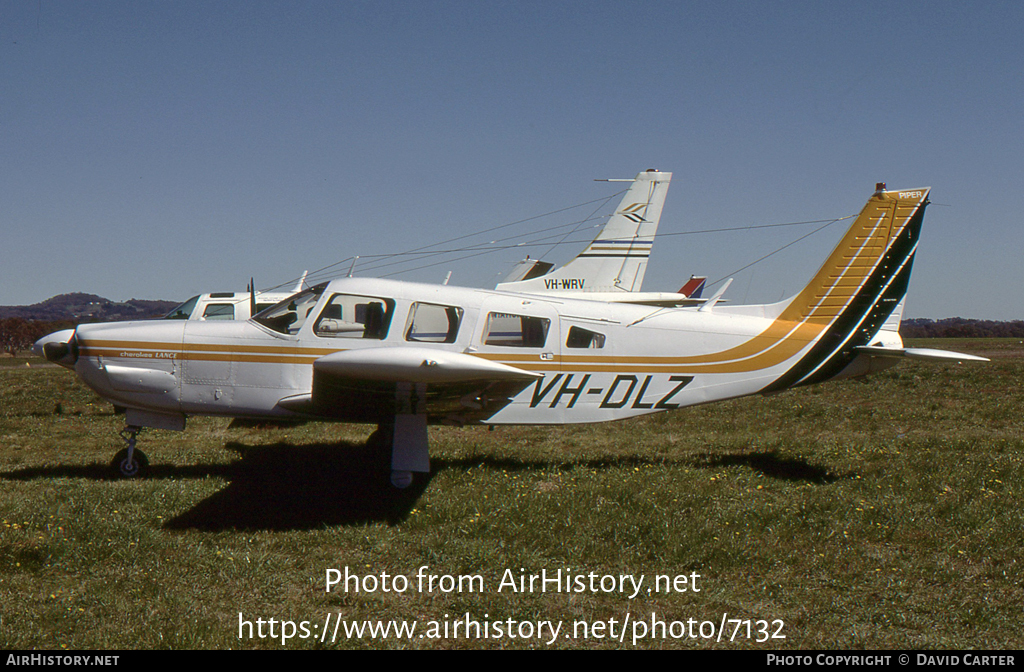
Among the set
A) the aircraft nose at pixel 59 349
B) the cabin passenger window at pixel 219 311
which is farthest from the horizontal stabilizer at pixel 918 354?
the cabin passenger window at pixel 219 311

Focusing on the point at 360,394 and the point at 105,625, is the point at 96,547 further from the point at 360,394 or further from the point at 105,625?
the point at 360,394

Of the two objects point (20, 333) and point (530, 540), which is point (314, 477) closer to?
point (530, 540)

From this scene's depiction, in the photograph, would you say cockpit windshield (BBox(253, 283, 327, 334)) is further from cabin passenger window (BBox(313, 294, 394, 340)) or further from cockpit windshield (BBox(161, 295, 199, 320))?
cockpit windshield (BBox(161, 295, 199, 320))

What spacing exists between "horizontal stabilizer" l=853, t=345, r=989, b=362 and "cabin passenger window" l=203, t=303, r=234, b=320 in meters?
12.1

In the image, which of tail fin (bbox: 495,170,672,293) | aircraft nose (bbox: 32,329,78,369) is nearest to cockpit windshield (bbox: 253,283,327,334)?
aircraft nose (bbox: 32,329,78,369)

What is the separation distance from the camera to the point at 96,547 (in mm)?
5305

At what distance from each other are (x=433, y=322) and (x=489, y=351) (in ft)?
2.35

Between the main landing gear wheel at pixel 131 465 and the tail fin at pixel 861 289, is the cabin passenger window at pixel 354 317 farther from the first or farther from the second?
the tail fin at pixel 861 289

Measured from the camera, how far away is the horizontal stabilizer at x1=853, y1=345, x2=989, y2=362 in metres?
7.82

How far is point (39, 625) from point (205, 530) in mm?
1727

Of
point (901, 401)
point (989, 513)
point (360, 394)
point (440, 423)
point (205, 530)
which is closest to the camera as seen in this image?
point (205, 530)

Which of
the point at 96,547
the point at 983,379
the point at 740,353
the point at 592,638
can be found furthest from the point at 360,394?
the point at 983,379

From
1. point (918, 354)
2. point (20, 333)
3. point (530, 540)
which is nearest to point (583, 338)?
point (530, 540)

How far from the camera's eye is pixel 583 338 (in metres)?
8.00
